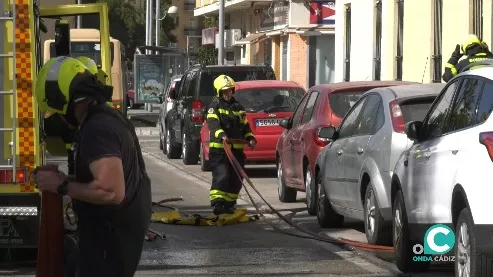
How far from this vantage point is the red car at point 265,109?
21.9m

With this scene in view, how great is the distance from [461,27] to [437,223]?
15.7 meters

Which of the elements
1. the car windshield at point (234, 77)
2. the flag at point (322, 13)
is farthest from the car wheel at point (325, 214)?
the flag at point (322, 13)

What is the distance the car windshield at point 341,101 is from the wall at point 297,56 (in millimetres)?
31046

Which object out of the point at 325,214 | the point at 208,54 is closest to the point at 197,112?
the point at 325,214

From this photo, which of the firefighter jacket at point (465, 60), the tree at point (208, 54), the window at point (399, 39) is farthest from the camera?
the tree at point (208, 54)

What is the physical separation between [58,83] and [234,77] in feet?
62.7

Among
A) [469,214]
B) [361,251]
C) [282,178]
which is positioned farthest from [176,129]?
[469,214]

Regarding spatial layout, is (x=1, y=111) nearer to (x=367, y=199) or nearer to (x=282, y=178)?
Result: (x=367, y=199)

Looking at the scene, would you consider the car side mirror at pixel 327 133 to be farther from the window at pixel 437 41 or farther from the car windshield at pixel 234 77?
the window at pixel 437 41

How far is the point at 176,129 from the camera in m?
27.4

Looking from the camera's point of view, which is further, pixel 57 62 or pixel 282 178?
pixel 282 178

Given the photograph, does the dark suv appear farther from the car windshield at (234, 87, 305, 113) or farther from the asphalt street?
the asphalt street

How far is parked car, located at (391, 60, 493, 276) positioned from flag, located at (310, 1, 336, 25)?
35.0 m

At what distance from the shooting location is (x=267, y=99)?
22109 mm
